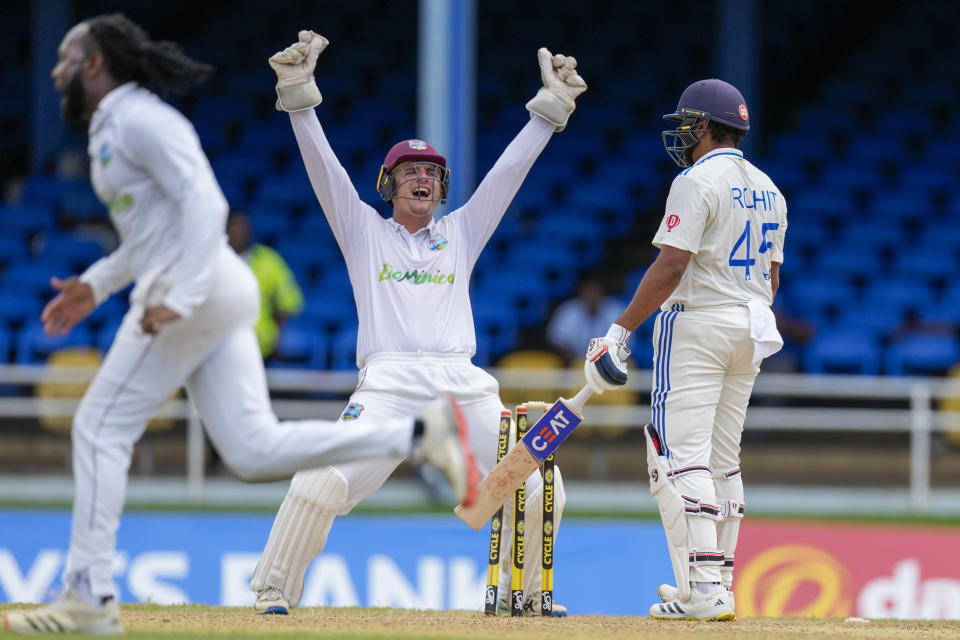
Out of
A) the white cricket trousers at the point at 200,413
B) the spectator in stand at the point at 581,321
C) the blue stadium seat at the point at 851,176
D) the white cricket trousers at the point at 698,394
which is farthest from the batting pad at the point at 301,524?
the blue stadium seat at the point at 851,176

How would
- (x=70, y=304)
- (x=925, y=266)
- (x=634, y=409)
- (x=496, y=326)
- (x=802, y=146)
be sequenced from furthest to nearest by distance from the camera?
(x=802, y=146) < (x=925, y=266) < (x=496, y=326) < (x=634, y=409) < (x=70, y=304)

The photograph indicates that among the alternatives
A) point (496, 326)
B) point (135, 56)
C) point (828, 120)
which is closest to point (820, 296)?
point (496, 326)

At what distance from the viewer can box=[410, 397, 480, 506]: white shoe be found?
209 inches

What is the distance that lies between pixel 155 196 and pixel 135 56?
519mm

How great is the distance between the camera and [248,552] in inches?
395

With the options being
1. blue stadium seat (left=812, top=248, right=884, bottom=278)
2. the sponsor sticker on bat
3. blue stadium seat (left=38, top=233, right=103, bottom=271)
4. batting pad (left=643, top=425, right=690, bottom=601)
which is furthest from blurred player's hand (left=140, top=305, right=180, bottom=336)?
blue stadium seat (left=812, top=248, right=884, bottom=278)

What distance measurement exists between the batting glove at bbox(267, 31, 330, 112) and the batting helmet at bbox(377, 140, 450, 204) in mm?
434

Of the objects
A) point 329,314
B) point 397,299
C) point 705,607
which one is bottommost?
point 705,607

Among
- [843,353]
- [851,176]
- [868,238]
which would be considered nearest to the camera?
[843,353]

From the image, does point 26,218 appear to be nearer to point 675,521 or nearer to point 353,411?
point 353,411

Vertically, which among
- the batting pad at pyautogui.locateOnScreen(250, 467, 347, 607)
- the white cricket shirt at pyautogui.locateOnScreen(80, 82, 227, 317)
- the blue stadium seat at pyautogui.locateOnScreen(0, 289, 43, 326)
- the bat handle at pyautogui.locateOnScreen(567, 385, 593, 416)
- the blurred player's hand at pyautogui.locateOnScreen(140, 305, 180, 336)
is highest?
the blue stadium seat at pyautogui.locateOnScreen(0, 289, 43, 326)

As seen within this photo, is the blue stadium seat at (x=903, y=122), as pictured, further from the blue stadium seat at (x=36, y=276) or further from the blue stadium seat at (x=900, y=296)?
the blue stadium seat at (x=36, y=276)

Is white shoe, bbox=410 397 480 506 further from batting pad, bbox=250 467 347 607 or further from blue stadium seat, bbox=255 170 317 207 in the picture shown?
blue stadium seat, bbox=255 170 317 207

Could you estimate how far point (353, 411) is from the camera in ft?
21.2
